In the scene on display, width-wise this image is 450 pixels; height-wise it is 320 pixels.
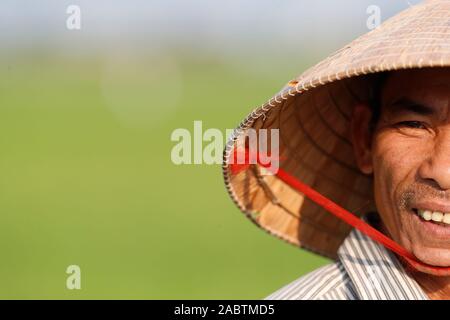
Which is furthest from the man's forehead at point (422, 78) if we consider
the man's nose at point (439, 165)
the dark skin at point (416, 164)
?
the man's nose at point (439, 165)

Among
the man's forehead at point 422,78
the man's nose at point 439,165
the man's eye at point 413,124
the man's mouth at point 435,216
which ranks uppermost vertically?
the man's forehead at point 422,78

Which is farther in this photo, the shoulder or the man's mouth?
the shoulder

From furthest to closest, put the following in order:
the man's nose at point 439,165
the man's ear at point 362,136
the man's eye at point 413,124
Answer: the man's ear at point 362,136 → the man's eye at point 413,124 → the man's nose at point 439,165

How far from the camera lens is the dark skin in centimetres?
204

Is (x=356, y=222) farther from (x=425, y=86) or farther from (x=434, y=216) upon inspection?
(x=425, y=86)

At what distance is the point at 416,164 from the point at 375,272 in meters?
0.26

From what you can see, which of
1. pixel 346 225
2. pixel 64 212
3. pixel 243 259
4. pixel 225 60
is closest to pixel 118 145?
pixel 64 212

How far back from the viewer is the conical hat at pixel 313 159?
2.10m

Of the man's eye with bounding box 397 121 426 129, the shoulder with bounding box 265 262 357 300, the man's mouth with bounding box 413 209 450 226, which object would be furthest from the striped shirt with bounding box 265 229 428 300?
the man's eye with bounding box 397 121 426 129

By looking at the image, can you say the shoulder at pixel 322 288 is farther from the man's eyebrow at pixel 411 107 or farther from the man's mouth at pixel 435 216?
the man's eyebrow at pixel 411 107

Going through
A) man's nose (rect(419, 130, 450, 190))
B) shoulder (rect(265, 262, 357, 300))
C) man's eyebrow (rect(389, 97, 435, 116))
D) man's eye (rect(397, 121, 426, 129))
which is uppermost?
man's eyebrow (rect(389, 97, 435, 116))

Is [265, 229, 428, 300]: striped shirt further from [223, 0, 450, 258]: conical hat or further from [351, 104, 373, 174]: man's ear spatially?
[223, 0, 450, 258]: conical hat
